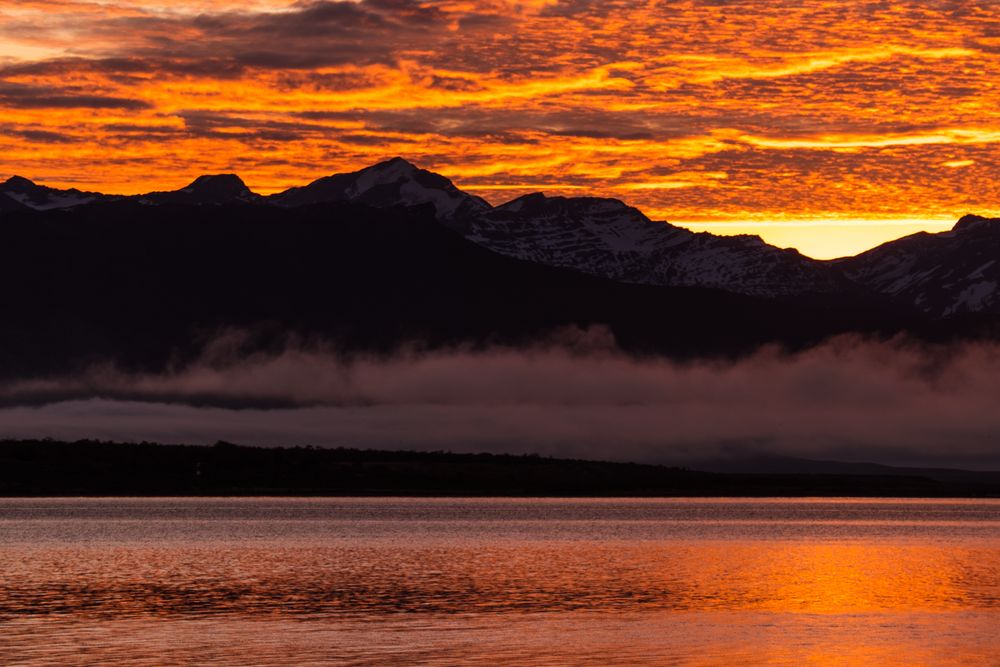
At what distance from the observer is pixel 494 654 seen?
67.3 m

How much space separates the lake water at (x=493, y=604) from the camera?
2714 inches

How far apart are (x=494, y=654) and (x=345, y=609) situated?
21.2 metres

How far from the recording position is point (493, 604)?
89.4m

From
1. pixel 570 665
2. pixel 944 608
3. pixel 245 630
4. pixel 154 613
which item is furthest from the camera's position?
pixel 944 608

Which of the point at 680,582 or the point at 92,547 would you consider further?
the point at 92,547

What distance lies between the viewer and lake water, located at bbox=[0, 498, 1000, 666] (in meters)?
68.9

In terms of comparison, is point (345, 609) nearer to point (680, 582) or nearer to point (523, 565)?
point (680, 582)

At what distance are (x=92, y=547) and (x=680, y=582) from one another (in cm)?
6488

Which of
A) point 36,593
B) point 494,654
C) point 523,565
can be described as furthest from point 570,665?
point 523,565

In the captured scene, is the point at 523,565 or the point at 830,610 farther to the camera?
the point at 523,565

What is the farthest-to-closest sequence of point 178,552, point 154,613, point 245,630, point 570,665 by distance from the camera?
point 178,552
point 154,613
point 245,630
point 570,665

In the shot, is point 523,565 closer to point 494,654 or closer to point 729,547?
point 729,547

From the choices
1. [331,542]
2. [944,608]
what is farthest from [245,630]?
[331,542]

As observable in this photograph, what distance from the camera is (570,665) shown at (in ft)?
213
